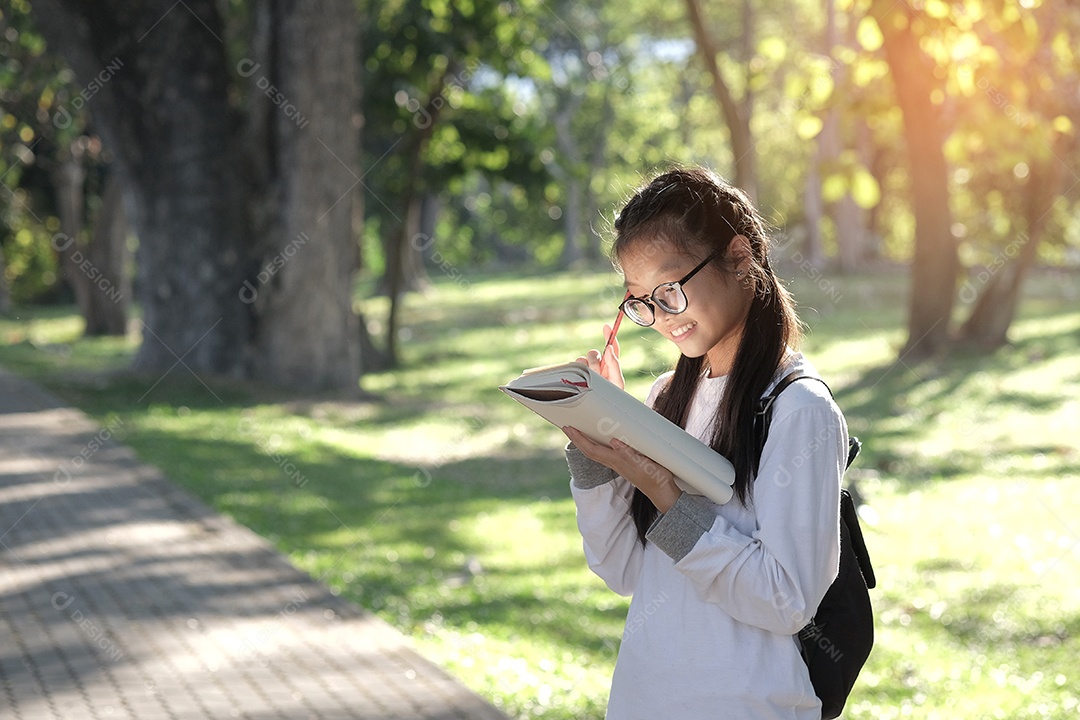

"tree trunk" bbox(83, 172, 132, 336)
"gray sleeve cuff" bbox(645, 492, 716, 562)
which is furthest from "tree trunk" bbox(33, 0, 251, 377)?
"gray sleeve cuff" bbox(645, 492, 716, 562)

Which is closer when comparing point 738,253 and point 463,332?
point 738,253

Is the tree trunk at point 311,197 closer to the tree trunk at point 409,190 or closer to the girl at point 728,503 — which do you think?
the tree trunk at point 409,190

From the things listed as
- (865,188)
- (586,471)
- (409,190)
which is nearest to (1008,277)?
(865,188)

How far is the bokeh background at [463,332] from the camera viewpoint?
7039 mm

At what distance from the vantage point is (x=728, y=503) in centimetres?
240

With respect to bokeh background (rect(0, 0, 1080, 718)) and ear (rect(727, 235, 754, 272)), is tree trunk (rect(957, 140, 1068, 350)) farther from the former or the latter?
ear (rect(727, 235, 754, 272))

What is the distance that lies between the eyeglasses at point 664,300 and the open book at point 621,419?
0.58 ft

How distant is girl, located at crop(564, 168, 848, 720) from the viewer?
2242 mm

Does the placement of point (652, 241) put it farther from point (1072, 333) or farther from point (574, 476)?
point (1072, 333)

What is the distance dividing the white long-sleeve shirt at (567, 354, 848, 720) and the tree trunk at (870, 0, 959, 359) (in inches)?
599

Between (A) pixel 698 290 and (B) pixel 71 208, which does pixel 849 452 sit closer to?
(A) pixel 698 290

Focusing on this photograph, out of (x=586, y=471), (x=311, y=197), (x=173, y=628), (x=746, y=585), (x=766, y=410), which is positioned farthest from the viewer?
(x=311, y=197)

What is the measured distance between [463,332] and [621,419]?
24243 millimetres

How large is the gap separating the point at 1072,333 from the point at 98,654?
1924cm
